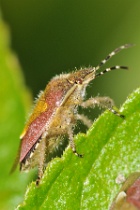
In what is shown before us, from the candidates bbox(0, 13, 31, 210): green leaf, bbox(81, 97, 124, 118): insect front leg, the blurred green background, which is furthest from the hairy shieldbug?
the blurred green background

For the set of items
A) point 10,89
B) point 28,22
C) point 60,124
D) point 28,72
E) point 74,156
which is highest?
point 28,22

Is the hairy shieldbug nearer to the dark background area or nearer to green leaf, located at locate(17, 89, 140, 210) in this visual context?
green leaf, located at locate(17, 89, 140, 210)

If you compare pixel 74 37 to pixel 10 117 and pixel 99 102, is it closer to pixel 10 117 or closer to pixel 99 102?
pixel 99 102

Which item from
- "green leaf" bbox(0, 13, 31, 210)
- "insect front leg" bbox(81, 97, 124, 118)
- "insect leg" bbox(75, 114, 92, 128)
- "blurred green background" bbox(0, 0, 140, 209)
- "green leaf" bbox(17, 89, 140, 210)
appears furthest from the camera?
"blurred green background" bbox(0, 0, 140, 209)

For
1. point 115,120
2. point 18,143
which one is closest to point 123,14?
point 18,143

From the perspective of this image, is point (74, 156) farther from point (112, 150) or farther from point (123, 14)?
point (123, 14)

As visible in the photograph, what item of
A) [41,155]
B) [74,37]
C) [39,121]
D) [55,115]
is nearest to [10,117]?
[39,121]

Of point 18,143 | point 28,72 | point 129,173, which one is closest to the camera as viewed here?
point 129,173
